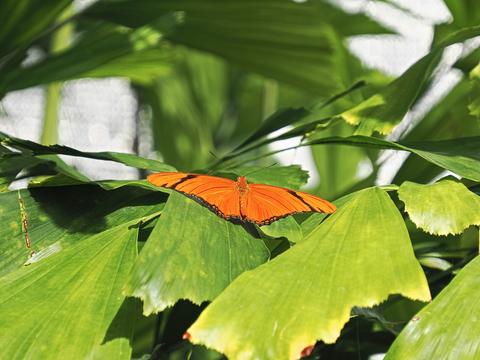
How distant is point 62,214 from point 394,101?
0.26m

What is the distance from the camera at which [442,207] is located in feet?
A: 1.45

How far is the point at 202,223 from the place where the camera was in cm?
44

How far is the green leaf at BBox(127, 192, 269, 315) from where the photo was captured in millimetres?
380

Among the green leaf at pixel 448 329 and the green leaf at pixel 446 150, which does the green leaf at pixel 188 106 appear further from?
the green leaf at pixel 448 329

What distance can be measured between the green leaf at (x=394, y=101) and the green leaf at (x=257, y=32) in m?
0.36

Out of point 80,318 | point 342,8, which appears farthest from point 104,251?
point 342,8

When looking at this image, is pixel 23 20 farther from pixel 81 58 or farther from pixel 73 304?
pixel 73 304

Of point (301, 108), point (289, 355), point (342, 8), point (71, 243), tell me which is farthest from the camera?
point (342, 8)

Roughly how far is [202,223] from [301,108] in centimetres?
26

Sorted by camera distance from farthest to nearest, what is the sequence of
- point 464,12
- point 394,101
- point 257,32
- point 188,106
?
point 188,106, point 257,32, point 464,12, point 394,101

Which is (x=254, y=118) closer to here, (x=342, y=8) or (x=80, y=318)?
(x=342, y=8)

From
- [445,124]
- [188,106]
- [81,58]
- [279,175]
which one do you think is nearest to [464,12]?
[445,124]

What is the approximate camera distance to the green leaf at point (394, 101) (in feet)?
1.91

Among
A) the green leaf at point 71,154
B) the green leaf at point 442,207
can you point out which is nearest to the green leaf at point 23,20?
the green leaf at point 71,154
